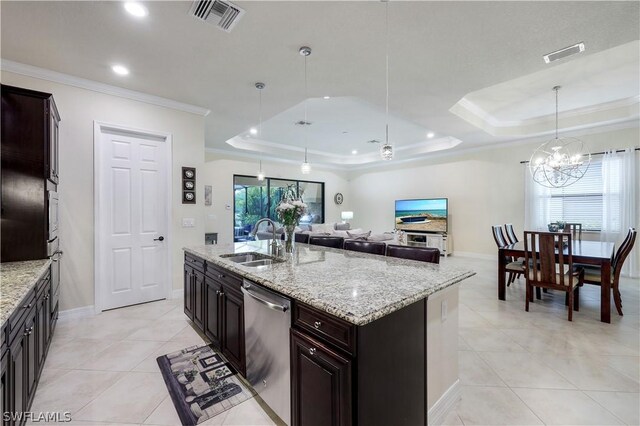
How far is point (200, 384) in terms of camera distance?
2.06m

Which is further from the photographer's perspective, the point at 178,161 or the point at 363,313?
the point at 178,161

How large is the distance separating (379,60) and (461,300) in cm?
331

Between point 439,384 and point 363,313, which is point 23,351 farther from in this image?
point 439,384

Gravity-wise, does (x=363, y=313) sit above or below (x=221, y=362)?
above

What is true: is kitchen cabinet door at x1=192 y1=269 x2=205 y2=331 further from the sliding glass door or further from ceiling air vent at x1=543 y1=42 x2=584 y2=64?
the sliding glass door

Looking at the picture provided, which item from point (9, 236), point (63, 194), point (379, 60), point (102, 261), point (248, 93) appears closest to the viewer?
point (9, 236)

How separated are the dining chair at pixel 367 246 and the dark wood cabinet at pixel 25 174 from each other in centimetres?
283

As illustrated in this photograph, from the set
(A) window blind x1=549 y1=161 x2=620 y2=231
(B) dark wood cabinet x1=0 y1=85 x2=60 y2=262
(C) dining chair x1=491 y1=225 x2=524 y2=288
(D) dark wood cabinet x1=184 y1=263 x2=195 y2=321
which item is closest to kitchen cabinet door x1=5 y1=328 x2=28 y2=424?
(B) dark wood cabinet x1=0 y1=85 x2=60 y2=262

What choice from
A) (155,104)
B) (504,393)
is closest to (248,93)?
(155,104)

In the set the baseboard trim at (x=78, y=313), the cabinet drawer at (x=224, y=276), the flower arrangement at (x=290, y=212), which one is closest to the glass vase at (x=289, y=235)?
the flower arrangement at (x=290, y=212)

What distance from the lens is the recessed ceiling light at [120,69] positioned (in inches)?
117

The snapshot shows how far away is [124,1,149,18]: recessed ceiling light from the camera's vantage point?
2065 millimetres

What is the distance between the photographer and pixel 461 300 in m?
3.88

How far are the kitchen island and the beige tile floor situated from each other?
15.5 inches
